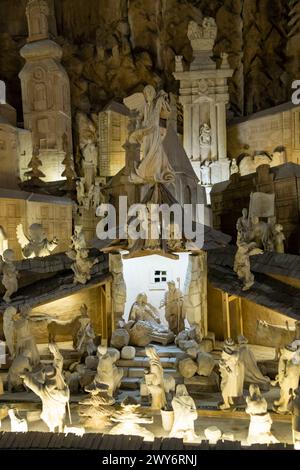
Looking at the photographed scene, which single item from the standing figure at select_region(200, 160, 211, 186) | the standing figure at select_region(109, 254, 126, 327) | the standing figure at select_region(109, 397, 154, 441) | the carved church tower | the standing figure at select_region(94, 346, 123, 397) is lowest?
the standing figure at select_region(109, 397, 154, 441)

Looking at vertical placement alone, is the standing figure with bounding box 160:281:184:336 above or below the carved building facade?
below

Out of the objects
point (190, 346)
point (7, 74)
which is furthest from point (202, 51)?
point (190, 346)

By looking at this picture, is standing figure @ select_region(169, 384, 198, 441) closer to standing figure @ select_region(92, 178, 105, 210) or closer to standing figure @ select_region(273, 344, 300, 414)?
standing figure @ select_region(273, 344, 300, 414)

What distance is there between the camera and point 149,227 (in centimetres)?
1462

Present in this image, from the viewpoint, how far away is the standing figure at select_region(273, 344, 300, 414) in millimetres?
10750

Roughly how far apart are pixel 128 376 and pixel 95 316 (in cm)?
372

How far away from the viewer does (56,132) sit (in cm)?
2977

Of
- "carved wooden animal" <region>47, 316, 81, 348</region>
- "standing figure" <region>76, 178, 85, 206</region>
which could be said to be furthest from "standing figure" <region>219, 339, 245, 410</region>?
"standing figure" <region>76, 178, 85, 206</region>

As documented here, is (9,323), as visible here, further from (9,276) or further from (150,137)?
(150,137)

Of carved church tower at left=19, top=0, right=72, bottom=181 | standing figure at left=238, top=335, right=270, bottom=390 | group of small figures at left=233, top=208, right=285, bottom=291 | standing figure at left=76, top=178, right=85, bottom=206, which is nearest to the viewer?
standing figure at left=238, top=335, right=270, bottom=390

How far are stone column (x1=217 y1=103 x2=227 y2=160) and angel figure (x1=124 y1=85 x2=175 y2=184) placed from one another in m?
13.4

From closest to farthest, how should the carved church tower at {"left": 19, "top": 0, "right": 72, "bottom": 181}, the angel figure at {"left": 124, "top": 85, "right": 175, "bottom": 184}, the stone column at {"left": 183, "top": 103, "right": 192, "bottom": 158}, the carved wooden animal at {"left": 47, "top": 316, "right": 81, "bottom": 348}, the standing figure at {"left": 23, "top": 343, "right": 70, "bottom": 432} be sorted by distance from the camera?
the standing figure at {"left": 23, "top": 343, "right": 70, "bottom": 432} → the angel figure at {"left": 124, "top": 85, "right": 175, "bottom": 184} → the carved wooden animal at {"left": 47, "top": 316, "right": 81, "bottom": 348} → the stone column at {"left": 183, "top": 103, "right": 192, "bottom": 158} → the carved church tower at {"left": 19, "top": 0, "right": 72, "bottom": 181}

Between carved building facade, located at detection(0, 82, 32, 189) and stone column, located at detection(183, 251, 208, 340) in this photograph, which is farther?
carved building facade, located at detection(0, 82, 32, 189)

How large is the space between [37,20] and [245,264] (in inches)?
829
